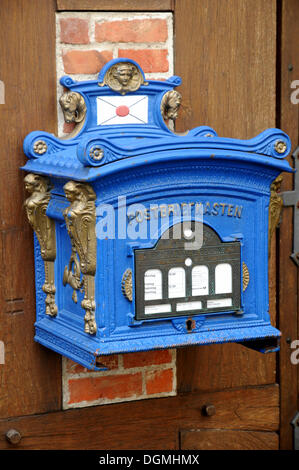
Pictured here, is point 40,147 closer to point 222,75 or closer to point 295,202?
point 222,75

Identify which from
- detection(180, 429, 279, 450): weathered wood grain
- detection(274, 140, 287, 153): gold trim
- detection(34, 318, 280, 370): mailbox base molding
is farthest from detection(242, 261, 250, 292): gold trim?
detection(180, 429, 279, 450): weathered wood grain

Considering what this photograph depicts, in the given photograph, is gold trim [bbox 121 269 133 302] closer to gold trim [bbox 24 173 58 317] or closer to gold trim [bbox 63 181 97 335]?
gold trim [bbox 63 181 97 335]

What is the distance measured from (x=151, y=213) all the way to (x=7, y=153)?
61 centimetres

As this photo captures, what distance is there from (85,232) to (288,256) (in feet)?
3.56

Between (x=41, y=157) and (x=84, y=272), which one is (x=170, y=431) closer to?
(x=84, y=272)

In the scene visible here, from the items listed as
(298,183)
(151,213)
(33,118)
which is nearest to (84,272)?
(151,213)

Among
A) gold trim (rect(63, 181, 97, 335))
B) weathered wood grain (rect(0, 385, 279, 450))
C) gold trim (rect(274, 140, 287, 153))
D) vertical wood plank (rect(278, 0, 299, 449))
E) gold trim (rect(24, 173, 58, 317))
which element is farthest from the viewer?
vertical wood plank (rect(278, 0, 299, 449))

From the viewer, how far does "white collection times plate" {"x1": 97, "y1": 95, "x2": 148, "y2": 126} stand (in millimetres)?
2543

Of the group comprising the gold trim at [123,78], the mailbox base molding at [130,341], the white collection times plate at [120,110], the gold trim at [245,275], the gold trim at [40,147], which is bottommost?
the mailbox base molding at [130,341]

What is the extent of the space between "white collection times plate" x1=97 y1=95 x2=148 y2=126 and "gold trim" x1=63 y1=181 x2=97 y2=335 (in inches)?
18.7

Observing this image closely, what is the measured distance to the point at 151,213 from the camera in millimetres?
2188

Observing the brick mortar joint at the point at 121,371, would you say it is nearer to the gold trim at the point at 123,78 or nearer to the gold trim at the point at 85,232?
the gold trim at the point at 85,232

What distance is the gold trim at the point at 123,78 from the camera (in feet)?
8.30

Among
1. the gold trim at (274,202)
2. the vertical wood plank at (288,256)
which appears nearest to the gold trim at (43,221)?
the gold trim at (274,202)
